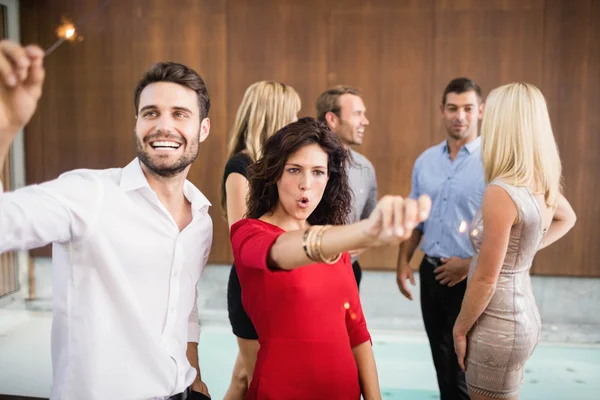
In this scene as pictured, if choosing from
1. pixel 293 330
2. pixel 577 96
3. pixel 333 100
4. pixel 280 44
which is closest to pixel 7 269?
pixel 280 44

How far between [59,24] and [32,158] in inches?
43.2

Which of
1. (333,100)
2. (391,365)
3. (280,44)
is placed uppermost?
(280,44)

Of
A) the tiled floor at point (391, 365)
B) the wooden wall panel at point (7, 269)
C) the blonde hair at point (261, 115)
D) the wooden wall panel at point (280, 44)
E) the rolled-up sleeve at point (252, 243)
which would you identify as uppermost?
the wooden wall panel at point (280, 44)

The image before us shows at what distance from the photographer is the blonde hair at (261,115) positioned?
228 cm

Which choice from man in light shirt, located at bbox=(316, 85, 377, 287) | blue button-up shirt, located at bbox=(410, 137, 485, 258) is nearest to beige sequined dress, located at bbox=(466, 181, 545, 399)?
blue button-up shirt, located at bbox=(410, 137, 485, 258)

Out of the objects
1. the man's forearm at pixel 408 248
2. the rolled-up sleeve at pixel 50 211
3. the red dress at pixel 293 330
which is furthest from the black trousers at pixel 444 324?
the rolled-up sleeve at pixel 50 211

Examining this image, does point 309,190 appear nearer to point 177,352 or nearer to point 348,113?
point 177,352

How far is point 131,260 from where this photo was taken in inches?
49.7

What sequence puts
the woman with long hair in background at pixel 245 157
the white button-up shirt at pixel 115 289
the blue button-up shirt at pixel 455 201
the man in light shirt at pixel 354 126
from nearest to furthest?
the white button-up shirt at pixel 115 289 < the woman with long hair in background at pixel 245 157 < the blue button-up shirt at pixel 455 201 < the man in light shirt at pixel 354 126

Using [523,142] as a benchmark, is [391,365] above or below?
below

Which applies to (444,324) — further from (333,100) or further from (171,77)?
(171,77)

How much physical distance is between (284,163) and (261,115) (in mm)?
918

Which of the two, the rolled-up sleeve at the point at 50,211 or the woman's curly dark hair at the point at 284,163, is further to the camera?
the woman's curly dark hair at the point at 284,163

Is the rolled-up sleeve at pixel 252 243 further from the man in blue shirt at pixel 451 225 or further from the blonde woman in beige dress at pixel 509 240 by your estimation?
the man in blue shirt at pixel 451 225
